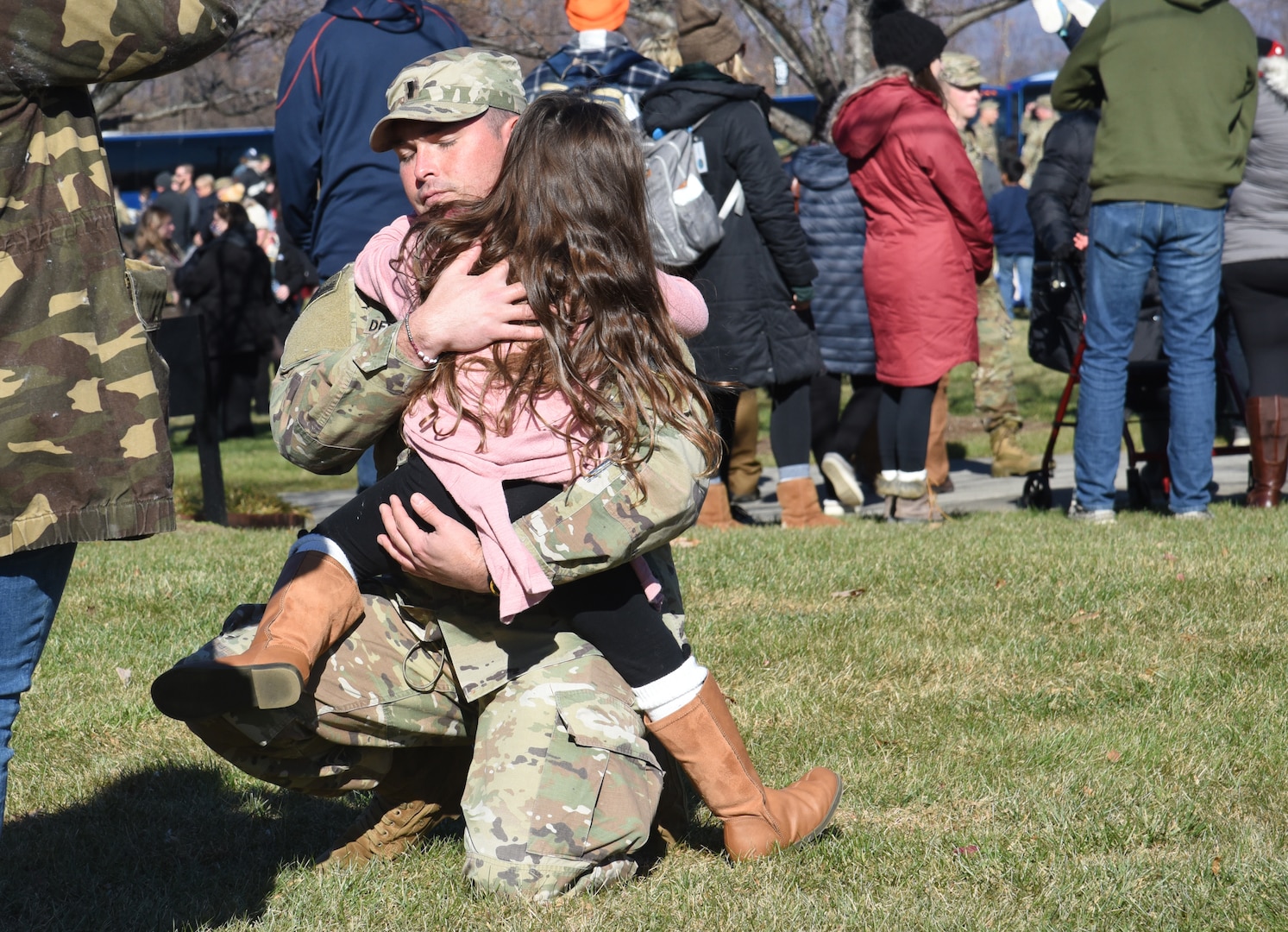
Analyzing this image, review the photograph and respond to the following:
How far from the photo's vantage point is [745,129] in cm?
691

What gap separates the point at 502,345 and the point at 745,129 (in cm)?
434

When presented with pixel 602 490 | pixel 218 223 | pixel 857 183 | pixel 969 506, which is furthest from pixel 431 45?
pixel 218 223

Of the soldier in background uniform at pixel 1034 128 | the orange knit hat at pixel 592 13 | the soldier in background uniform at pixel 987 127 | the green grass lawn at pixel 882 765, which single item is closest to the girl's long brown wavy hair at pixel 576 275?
the green grass lawn at pixel 882 765

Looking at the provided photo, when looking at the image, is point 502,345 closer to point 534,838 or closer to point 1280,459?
point 534,838

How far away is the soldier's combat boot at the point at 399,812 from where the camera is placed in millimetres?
3236

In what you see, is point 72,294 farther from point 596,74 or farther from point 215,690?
point 596,74

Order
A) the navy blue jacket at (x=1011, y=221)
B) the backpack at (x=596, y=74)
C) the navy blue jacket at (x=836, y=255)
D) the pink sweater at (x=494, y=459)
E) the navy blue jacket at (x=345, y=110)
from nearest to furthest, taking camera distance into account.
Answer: the pink sweater at (x=494, y=459) < the navy blue jacket at (x=345, y=110) < the backpack at (x=596, y=74) < the navy blue jacket at (x=836, y=255) < the navy blue jacket at (x=1011, y=221)

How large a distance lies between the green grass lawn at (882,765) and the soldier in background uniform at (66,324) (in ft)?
3.25

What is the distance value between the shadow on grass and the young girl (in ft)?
2.20

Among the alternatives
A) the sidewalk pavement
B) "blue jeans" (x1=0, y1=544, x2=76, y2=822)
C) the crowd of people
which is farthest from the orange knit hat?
"blue jeans" (x1=0, y1=544, x2=76, y2=822)

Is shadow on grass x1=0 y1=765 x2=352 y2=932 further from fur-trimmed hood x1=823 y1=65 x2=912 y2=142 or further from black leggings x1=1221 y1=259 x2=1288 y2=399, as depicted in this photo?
black leggings x1=1221 y1=259 x2=1288 y2=399

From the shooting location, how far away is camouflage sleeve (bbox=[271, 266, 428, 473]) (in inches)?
113

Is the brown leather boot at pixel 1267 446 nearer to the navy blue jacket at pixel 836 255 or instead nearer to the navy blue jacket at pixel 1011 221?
the navy blue jacket at pixel 836 255

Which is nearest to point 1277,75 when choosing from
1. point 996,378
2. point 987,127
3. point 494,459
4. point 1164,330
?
point 1164,330
